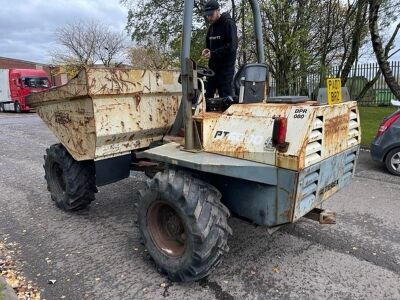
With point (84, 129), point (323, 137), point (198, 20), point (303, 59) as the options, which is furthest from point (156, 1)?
point (323, 137)

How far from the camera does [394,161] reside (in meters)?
6.73

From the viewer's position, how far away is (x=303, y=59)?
10914 millimetres

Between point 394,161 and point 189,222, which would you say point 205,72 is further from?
point 394,161

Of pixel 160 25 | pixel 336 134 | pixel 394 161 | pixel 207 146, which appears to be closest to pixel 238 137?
pixel 207 146

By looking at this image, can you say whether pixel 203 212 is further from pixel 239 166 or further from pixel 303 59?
pixel 303 59

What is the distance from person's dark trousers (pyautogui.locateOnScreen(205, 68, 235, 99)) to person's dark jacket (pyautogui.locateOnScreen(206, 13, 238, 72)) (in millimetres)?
47

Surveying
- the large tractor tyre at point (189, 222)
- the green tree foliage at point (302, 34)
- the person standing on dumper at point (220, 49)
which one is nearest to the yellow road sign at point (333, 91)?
the person standing on dumper at point (220, 49)

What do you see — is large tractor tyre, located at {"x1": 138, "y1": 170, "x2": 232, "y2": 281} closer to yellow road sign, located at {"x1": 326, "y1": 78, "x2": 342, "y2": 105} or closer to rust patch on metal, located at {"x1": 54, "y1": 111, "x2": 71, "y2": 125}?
yellow road sign, located at {"x1": 326, "y1": 78, "x2": 342, "y2": 105}

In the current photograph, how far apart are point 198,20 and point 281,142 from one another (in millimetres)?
10662

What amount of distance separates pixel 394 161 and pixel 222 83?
13.9 ft

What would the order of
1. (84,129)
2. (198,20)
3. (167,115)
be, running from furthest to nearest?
(198,20) < (167,115) < (84,129)

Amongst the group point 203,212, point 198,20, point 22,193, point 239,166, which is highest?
point 198,20

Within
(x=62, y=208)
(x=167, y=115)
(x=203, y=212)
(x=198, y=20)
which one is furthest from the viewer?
(x=198, y=20)

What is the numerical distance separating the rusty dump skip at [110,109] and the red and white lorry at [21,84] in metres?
22.7
